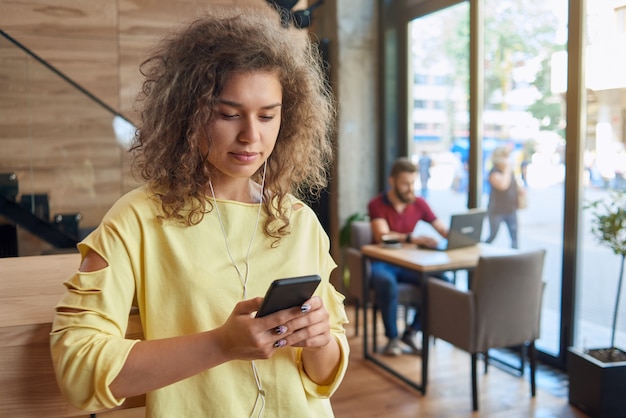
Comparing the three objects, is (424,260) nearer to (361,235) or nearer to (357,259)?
(357,259)

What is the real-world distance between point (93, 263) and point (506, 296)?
296cm

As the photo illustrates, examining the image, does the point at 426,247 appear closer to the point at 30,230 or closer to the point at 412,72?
the point at 412,72

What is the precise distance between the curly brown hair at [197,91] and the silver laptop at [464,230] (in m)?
3.00

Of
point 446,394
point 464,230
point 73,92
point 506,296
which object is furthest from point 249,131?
point 73,92

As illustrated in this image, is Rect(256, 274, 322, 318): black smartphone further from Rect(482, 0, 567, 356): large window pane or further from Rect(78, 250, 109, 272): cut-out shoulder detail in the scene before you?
Rect(482, 0, 567, 356): large window pane

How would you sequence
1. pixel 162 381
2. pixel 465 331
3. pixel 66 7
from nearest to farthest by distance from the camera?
1. pixel 162 381
2. pixel 465 331
3. pixel 66 7

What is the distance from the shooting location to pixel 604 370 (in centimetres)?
323

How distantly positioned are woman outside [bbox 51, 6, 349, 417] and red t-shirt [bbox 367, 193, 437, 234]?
11.6 ft

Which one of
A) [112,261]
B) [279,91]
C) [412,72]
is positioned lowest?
[112,261]

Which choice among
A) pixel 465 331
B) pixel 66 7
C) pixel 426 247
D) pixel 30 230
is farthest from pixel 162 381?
pixel 66 7

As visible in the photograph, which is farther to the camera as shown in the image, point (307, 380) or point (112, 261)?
point (307, 380)

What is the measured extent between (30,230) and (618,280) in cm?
421

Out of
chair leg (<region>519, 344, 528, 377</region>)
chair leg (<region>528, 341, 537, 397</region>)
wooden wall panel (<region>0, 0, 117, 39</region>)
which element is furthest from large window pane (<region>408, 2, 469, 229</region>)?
wooden wall panel (<region>0, 0, 117, 39</region>)

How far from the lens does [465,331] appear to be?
3.48 m
